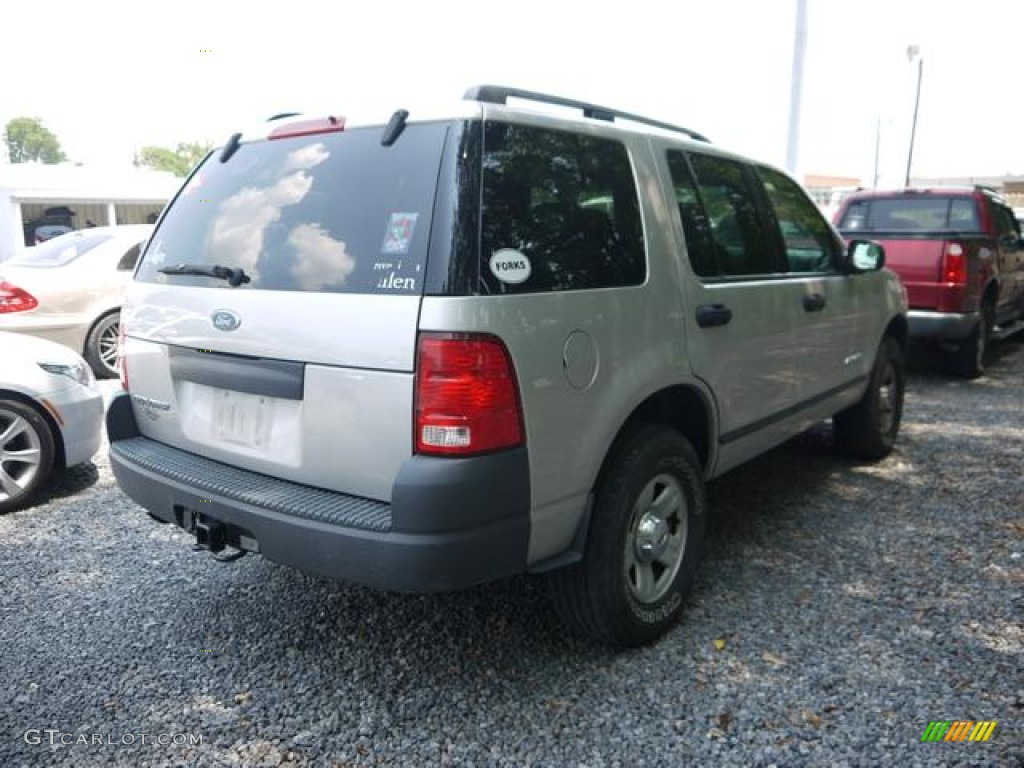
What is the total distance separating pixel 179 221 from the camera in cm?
322

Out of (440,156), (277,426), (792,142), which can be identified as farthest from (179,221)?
(792,142)

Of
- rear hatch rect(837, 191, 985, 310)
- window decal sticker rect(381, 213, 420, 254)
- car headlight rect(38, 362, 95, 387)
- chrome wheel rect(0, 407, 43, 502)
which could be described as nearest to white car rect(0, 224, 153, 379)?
car headlight rect(38, 362, 95, 387)

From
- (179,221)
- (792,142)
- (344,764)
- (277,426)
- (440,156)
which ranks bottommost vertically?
(344,764)

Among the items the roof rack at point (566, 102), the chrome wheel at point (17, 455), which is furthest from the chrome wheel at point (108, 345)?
the roof rack at point (566, 102)

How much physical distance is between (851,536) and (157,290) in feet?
11.2

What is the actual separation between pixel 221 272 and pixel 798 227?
2950 millimetres

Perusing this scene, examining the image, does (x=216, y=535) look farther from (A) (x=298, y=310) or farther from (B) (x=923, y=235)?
(B) (x=923, y=235)

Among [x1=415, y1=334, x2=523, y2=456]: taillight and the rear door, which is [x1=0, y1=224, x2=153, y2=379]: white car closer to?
the rear door

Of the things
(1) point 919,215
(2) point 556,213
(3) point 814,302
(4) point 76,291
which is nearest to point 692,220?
(2) point 556,213

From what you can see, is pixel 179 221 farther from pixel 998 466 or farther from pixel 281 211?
pixel 998 466

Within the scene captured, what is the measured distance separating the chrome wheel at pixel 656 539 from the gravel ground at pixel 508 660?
0.80 ft

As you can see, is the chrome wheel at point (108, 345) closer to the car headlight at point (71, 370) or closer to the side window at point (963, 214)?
the car headlight at point (71, 370)

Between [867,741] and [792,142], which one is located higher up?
[792,142]

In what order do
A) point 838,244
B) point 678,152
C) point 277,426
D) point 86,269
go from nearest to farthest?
point 277,426 < point 678,152 < point 838,244 < point 86,269
